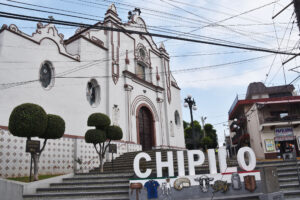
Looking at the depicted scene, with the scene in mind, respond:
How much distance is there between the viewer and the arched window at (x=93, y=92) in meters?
16.5

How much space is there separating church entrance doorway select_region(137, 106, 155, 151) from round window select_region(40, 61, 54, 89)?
8640mm

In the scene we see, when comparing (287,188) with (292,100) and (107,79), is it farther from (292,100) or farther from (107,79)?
(292,100)

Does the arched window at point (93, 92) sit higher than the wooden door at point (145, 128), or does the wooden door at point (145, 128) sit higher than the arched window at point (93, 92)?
the arched window at point (93, 92)

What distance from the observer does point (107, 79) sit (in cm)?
1797

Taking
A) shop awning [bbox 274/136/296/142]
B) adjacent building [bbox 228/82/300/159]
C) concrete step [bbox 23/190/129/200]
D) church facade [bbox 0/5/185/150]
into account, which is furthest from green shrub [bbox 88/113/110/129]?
shop awning [bbox 274/136/296/142]

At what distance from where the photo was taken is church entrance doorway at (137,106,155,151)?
2095cm

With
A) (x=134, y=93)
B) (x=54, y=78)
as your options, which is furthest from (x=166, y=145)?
(x=54, y=78)

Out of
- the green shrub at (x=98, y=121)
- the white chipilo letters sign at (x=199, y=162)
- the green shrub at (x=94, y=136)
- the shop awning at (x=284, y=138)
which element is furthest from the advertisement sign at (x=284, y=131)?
the green shrub at (x=94, y=136)

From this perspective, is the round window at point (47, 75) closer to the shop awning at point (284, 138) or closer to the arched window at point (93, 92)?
the arched window at point (93, 92)

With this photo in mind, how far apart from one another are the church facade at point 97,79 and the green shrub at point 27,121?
2.65 meters

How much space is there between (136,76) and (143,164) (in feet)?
32.6

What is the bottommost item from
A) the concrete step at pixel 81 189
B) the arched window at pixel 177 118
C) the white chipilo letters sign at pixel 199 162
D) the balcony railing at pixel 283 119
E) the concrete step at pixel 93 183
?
the concrete step at pixel 81 189

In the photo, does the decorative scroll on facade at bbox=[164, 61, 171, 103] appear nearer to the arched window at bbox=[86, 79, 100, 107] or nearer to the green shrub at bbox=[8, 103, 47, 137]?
the arched window at bbox=[86, 79, 100, 107]

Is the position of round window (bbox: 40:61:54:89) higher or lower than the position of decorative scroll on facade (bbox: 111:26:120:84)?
lower
